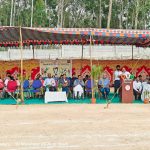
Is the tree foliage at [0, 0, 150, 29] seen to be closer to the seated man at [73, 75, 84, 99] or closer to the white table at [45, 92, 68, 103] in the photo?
the seated man at [73, 75, 84, 99]

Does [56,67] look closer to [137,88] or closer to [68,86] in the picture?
[68,86]

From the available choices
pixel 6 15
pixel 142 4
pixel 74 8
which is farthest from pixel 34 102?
pixel 74 8

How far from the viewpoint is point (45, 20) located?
53.6 m

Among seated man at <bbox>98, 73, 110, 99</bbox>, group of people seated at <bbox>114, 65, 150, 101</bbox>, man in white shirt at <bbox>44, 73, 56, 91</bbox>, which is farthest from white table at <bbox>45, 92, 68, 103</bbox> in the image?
group of people seated at <bbox>114, 65, 150, 101</bbox>
